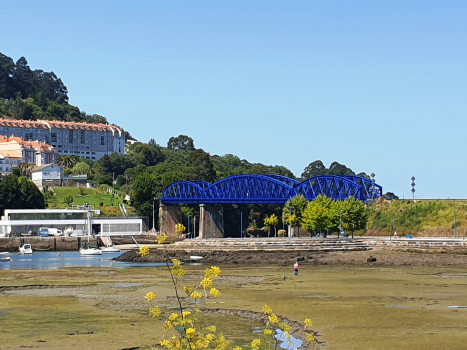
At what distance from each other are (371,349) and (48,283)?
116 feet

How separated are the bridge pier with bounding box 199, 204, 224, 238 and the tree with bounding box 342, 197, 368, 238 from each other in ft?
116

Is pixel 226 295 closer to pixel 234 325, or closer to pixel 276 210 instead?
pixel 234 325

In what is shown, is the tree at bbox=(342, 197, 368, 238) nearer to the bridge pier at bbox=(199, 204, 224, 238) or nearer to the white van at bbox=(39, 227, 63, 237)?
the bridge pier at bbox=(199, 204, 224, 238)

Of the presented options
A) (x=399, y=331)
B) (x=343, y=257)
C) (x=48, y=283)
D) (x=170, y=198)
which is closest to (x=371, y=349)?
(x=399, y=331)

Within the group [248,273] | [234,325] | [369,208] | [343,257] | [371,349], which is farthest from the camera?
[369,208]

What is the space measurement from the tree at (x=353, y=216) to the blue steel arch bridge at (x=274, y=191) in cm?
1828

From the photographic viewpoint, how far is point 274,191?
14875cm

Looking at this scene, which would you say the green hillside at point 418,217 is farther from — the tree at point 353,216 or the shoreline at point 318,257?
the shoreline at point 318,257

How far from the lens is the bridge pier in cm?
14175

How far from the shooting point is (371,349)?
31.7 metres

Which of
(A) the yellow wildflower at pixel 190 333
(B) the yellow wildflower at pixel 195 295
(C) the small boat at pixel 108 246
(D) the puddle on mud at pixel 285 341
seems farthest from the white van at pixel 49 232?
(A) the yellow wildflower at pixel 190 333

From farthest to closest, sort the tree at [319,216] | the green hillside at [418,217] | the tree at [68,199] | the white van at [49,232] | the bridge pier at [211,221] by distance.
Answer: the tree at [68,199] → the bridge pier at [211,221] → the white van at [49,232] → the tree at [319,216] → the green hillside at [418,217]

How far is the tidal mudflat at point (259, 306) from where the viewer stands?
34281 mm

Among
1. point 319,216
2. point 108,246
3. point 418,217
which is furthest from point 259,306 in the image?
point 108,246
